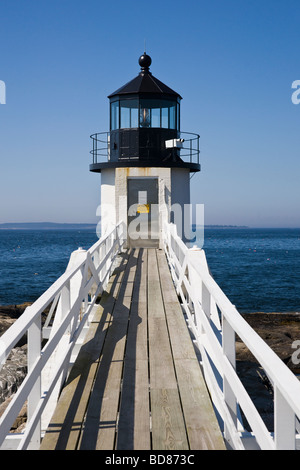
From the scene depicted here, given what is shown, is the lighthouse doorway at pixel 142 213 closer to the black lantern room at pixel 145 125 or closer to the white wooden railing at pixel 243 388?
the black lantern room at pixel 145 125

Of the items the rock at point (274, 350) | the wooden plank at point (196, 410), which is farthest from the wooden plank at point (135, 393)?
the rock at point (274, 350)

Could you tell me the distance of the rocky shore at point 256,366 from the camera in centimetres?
917

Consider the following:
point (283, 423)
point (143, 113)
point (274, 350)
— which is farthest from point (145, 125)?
point (283, 423)

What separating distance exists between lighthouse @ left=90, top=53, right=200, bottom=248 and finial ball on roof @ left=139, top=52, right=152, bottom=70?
0.67 meters

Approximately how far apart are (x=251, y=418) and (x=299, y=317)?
16.3m

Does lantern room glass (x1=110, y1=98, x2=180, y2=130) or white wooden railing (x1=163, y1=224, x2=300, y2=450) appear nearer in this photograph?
white wooden railing (x1=163, y1=224, x2=300, y2=450)

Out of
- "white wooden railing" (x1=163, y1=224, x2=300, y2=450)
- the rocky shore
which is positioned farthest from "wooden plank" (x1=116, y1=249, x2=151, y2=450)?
the rocky shore

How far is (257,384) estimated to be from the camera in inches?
412

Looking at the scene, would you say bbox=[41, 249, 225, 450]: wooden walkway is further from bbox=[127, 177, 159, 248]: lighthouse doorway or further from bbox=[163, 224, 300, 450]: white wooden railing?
bbox=[127, 177, 159, 248]: lighthouse doorway

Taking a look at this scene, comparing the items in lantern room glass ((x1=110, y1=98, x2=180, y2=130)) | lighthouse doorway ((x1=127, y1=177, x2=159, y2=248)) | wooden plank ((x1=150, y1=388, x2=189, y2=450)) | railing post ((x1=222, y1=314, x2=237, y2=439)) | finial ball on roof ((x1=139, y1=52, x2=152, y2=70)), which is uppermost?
finial ball on roof ((x1=139, y1=52, x2=152, y2=70))

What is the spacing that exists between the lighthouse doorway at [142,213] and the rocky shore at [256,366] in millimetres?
4308

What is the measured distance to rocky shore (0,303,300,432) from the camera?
9168 millimetres

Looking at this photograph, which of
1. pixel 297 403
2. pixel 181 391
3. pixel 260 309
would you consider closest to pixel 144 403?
pixel 181 391
